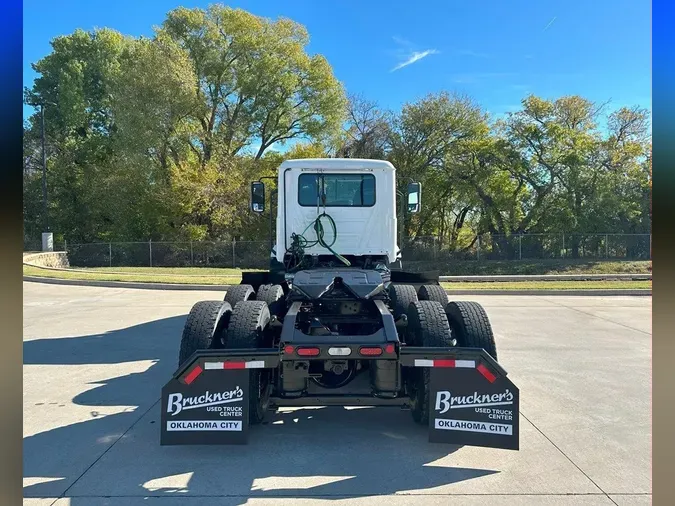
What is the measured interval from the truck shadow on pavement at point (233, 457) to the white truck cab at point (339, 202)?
104 inches

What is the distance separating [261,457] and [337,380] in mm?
887

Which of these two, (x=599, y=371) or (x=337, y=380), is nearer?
(x=337, y=380)

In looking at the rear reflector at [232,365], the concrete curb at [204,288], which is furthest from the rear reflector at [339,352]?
the concrete curb at [204,288]

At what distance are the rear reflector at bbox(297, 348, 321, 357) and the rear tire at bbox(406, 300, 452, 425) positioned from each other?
913mm

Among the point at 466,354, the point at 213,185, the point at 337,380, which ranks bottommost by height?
the point at 337,380

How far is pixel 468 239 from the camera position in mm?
32812

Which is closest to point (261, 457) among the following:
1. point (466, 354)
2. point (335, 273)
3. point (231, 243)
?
point (466, 354)

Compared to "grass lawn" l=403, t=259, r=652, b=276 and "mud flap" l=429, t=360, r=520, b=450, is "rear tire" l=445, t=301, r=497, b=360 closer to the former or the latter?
"mud flap" l=429, t=360, r=520, b=450

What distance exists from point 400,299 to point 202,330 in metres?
2.10

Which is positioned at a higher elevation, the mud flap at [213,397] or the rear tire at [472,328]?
the rear tire at [472,328]

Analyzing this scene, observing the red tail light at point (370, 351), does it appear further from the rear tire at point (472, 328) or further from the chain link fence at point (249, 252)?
the chain link fence at point (249, 252)

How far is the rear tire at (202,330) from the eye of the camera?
4379mm

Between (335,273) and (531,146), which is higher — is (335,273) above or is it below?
below

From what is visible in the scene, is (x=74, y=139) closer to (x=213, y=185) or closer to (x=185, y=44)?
(x=185, y=44)
